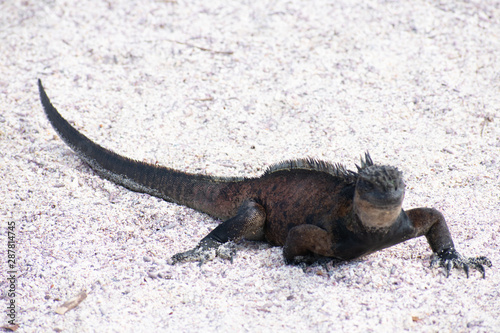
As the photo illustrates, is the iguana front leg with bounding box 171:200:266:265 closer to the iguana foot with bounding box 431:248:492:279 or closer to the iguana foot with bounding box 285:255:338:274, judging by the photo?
the iguana foot with bounding box 285:255:338:274

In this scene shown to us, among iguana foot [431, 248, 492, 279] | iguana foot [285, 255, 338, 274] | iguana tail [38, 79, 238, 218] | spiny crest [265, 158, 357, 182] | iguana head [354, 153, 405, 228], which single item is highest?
iguana head [354, 153, 405, 228]

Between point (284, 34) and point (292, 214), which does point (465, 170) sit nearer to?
point (292, 214)

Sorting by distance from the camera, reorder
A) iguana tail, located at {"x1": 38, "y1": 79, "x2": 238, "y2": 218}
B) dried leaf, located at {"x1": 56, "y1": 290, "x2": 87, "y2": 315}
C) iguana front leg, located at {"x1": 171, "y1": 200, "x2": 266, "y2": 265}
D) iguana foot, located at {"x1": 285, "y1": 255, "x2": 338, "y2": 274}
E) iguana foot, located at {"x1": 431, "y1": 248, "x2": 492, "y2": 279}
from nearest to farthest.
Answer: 1. dried leaf, located at {"x1": 56, "y1": 290, "x2": 87, "y2": 315}
2. iguana foot, located at {"x1": 431, "y1": 248, "x2": 492, "y2": 279}
3. iguana foot, located at {"x1": 285, "y1": 255, "x2": 338, "y2": 274}
4. iguana front leg, located at {"x1": 171, "y1": 200, "x2": 266, "y2": 265}
5. iguana tail, located at {"x1": 38, "y1": 79, "x2": 238, "y2": 218}

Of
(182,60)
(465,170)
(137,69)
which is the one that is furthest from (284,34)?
(465,170)

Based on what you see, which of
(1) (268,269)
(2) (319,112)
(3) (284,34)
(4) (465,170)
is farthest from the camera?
(3) (284,34)

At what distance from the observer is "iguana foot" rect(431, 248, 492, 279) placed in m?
2.82

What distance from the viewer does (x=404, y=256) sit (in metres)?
3.07

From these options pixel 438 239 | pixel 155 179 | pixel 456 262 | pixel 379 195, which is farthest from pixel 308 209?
pixel 155 179

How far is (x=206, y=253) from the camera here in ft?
10.2

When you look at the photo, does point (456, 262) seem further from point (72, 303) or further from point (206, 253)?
point (72, 303)

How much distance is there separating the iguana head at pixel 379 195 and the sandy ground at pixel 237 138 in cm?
39

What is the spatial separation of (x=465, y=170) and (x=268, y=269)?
1.96 meters

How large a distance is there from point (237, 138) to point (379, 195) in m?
2.14

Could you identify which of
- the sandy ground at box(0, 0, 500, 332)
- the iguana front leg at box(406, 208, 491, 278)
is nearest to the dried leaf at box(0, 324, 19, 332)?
the sandy ground at box(0, 0, 500, 332)
